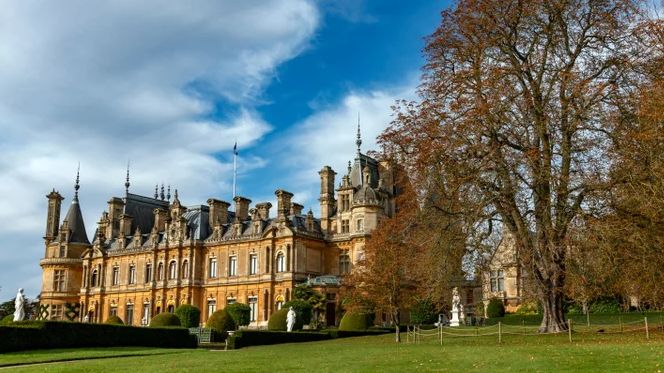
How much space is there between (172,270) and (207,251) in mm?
3898

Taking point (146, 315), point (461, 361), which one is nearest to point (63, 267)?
point (146, 315)

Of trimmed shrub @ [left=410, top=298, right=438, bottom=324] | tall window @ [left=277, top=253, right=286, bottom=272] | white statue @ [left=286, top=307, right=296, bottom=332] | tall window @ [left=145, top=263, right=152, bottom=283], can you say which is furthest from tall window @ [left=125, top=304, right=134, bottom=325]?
trimmed shrub @ [left=410, top=298, right=438, bottom=324]

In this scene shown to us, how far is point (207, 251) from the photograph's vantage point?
197 ft

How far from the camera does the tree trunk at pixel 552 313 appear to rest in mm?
25975

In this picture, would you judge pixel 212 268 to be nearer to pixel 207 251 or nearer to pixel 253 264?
pixel 207 251

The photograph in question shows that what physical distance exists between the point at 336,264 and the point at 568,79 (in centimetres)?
3294

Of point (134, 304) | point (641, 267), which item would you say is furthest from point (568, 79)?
point (134, 304)

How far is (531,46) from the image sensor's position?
88.2 ft

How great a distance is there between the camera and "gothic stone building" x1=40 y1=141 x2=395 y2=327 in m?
53.8

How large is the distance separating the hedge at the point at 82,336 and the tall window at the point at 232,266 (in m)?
23.3

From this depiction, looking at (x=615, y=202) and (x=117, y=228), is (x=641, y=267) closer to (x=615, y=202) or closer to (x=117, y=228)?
(x=615, y=202)

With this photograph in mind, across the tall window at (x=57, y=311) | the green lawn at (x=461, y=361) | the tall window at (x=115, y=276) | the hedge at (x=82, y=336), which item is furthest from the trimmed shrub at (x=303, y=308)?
the tall window at (x=57, y=311)

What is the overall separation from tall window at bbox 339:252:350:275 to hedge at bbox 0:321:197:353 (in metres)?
21.6

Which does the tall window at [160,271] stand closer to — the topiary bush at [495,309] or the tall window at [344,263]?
the tall window at [344,263]
